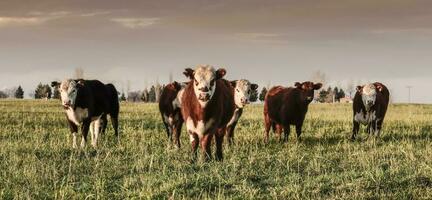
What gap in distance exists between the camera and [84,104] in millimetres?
15922

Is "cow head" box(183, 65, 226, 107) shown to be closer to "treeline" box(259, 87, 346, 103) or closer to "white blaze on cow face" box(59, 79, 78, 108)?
"white blaze on cow face" box(59, 79, 78, 108)

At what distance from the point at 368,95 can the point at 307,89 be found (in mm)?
2444

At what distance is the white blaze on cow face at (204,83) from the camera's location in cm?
1108

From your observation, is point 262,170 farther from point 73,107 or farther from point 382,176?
point 73,107

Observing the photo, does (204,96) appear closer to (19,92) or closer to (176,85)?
(176,85)

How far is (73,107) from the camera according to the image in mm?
15539

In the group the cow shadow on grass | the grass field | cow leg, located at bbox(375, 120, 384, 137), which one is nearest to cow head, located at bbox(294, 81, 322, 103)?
the cow shadow on grass

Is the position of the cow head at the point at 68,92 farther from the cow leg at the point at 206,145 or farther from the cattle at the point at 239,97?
the cow leg at the point at 206,145

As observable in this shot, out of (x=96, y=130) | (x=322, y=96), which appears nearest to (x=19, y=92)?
(x=322, y=96)

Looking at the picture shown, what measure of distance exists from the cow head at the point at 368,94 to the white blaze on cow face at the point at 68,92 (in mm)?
9499

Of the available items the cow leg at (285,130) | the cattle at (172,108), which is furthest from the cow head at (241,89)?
the cattle at (172,108)

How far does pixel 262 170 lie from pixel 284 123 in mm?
7372

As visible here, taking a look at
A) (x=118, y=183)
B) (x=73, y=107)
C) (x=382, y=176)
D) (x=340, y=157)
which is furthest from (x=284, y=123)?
(x=118, y=183)

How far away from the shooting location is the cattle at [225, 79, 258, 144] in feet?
52.6
